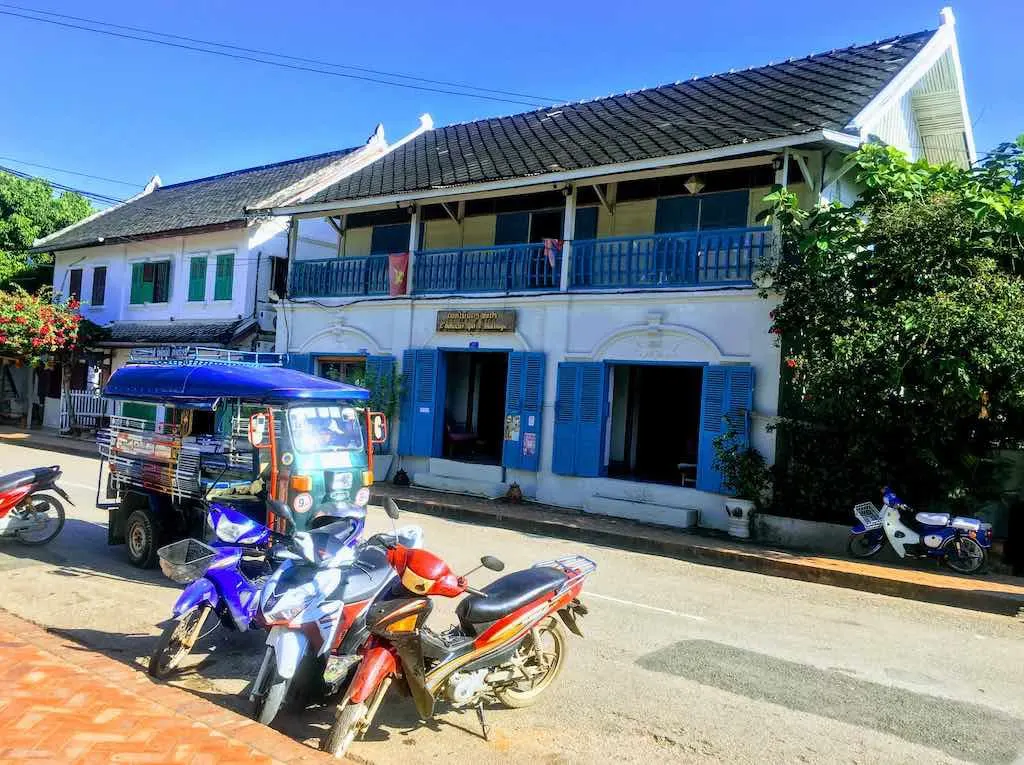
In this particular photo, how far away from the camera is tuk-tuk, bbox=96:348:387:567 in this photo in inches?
294

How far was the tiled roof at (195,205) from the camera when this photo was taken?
23.2m

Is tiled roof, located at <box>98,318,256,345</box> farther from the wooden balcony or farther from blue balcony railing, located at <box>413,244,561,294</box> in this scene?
blue balcony railing, located at <box>413,244,561,294</box>

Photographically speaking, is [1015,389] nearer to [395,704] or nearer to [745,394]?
[745,394]

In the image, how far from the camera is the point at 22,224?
28016 mm

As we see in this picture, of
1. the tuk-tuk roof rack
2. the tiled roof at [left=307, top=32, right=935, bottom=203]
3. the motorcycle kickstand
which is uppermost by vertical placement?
the tiled roof at [left=307, top=32, right=935, bottom=203]

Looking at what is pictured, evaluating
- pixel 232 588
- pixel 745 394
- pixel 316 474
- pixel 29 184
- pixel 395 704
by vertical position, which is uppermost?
pixel 29 184

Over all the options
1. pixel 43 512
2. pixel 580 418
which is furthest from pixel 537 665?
pixel 580 418

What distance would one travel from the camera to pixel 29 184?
2875cm

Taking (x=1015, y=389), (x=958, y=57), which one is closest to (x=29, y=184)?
(x=958, y=57)

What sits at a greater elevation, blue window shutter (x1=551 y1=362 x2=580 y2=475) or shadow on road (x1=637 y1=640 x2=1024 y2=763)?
blue window shutter (x1=551 y1=362 x2=580 y2=475)

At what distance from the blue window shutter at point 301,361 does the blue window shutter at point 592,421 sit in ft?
23.5

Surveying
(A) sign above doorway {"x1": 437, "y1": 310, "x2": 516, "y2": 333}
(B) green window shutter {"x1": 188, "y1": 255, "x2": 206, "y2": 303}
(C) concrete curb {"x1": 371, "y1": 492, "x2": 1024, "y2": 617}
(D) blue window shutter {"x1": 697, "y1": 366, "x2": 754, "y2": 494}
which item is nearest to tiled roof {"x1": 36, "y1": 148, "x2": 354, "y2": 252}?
(B) green window shutter {"x1": 188, "y1": 255, "x2": 206, "y2": 303}

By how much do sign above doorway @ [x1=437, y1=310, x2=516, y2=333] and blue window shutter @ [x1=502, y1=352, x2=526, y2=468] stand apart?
61 centimetres

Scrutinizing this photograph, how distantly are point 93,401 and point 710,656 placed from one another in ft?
75.1
